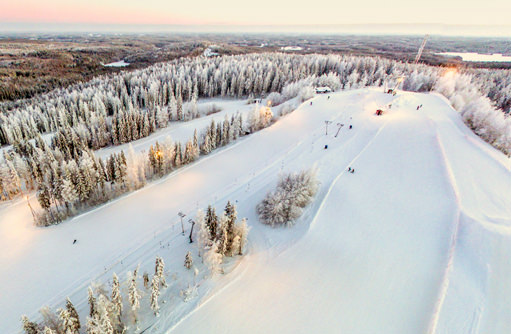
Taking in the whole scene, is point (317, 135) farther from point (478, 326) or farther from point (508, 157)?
point (478, 326)

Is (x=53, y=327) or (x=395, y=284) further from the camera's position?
(x=395, y=284)

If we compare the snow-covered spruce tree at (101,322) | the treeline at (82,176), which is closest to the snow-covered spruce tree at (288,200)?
the snow-covered spruce tree at (101,322)

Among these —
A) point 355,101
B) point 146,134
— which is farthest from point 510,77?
point 146,134

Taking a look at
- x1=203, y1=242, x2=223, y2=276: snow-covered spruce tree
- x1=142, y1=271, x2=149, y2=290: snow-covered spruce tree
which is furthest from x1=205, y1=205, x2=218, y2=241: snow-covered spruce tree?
x1=142, y1=271, x2=149, y2=290: snow-covered spruce tree

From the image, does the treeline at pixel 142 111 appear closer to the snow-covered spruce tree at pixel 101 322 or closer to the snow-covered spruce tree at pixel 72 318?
the snow-covered spruce tree at pixel 72 318

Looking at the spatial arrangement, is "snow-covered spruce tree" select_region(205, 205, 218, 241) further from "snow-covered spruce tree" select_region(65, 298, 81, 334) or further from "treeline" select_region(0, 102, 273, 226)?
"treeline" select_region(0, 102, 273, 226)
